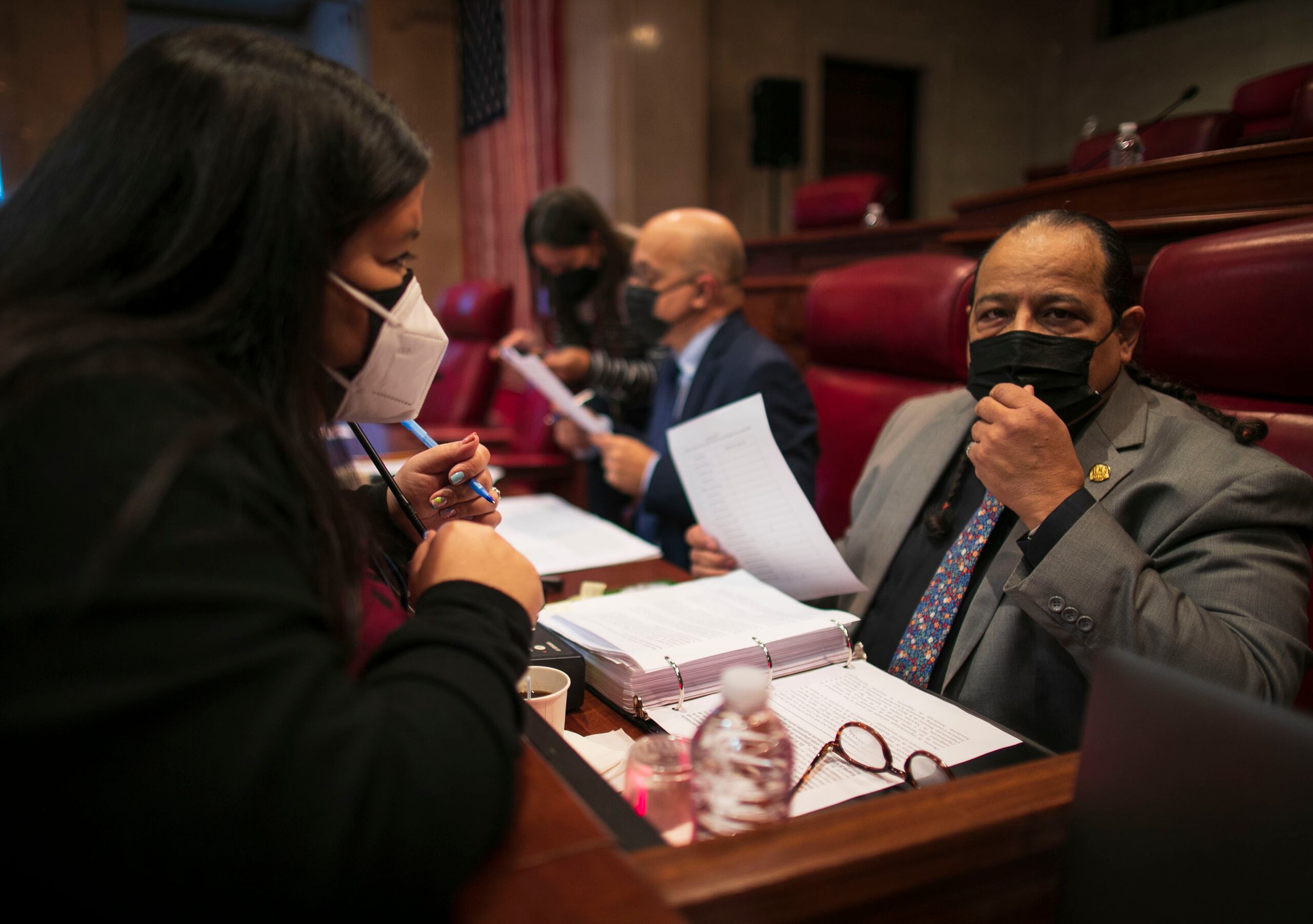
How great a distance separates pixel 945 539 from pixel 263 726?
3.41 ft

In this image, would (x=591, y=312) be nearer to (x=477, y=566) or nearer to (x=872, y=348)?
(x=872, y=348)

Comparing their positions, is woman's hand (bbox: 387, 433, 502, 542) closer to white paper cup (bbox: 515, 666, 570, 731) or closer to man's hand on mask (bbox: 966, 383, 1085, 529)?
white paper cup (bbox: 515, 666, 570, 731)

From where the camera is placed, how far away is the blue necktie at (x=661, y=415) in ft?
7.13

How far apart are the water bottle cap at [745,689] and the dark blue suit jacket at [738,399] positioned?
3.84ft

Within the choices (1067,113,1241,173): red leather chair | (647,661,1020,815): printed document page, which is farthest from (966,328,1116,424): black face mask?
(1067,113,1241,173): red leather chair

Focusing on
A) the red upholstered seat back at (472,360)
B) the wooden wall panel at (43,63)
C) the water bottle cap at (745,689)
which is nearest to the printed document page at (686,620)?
the water bottle cap at (745,689)

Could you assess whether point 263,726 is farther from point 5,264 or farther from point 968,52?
point 968,52

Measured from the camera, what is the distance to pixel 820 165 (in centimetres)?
635

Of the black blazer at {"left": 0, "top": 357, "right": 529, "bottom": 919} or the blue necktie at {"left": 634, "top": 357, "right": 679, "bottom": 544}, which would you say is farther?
the blue necktie at {"left": 634, "top": 357, "right": 679, "bottom": 544}

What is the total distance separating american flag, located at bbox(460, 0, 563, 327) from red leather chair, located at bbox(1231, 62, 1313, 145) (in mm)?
3470

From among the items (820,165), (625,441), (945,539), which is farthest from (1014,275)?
(820,165)

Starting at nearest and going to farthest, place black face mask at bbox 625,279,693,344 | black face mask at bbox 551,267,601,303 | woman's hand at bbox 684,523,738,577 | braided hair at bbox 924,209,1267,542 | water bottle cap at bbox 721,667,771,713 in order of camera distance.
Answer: water bottle cap at bbox 721,667,771,713 < braided hair at bbox 924,209,1267,542 < woman's hand at bbox 684,523,738,577 < black face mask at bbox 625,279,693,344 < black face mask at bbox 551,267,601,303

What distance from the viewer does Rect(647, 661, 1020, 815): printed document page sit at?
0.76m

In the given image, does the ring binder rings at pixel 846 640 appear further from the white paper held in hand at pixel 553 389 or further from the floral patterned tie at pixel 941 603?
the white paper held in hand at pixel 553 389
